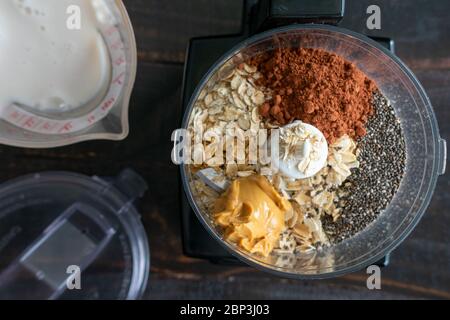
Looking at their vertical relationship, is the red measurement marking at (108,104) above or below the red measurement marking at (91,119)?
above

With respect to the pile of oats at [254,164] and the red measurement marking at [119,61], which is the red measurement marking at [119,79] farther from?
the pile of oats at [254,164]

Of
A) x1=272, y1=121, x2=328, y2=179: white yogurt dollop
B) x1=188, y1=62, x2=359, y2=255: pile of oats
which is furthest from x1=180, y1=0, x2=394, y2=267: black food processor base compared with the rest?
x1=272, y1=121, x2=328, y2=179: white yogurt dollop

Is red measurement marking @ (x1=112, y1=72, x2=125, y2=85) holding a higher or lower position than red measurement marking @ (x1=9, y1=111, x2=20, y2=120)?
higher

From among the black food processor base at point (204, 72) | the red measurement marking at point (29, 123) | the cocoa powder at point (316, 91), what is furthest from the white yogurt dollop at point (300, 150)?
the red measurement marking at point (29, 123)

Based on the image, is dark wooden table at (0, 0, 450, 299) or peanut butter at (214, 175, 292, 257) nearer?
peanut butter at (214, 175, 292, 257)

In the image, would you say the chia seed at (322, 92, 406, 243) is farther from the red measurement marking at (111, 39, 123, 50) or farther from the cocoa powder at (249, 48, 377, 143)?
the red measurement marking at (111, 39, 123, 50)
